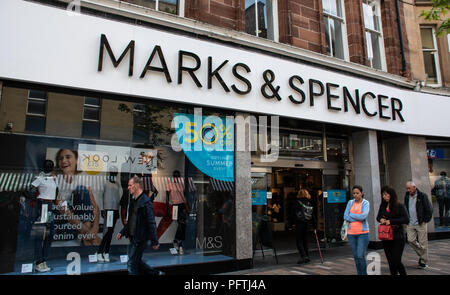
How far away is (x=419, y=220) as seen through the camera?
22.3 ft

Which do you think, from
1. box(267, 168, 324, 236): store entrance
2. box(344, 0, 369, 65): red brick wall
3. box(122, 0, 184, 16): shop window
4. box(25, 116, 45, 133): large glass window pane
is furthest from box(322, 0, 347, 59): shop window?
box(25, 116, 45, 133): large glass window pane

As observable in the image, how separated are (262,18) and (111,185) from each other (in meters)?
6.09

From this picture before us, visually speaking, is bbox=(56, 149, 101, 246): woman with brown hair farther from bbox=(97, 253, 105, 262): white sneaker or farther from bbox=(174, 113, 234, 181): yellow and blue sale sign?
bbox=(174, 113, 234, 181): yellow and blue sale sign

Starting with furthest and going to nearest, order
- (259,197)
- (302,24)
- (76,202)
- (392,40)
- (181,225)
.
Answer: (392,40), (302,24), (259,197), (181,225), (76,202)

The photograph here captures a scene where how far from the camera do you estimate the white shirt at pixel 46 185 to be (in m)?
5.46

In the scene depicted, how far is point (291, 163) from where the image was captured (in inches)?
357

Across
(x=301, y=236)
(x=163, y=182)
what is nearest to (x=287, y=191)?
(x=301, y=236)

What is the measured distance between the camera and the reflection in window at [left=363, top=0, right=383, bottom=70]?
10781mm

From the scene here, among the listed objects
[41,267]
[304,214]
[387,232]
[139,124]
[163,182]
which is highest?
[139,124]

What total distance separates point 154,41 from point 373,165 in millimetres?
7414

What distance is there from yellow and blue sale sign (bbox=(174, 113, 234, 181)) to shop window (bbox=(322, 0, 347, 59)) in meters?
5.04

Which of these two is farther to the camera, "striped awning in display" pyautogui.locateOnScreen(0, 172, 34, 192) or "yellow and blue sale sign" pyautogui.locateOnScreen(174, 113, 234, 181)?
"yellow and blue sale sign" pyautogui.locateOnScreen(174, 113, 234, 181)

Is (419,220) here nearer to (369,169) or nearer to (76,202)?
(369,169)
